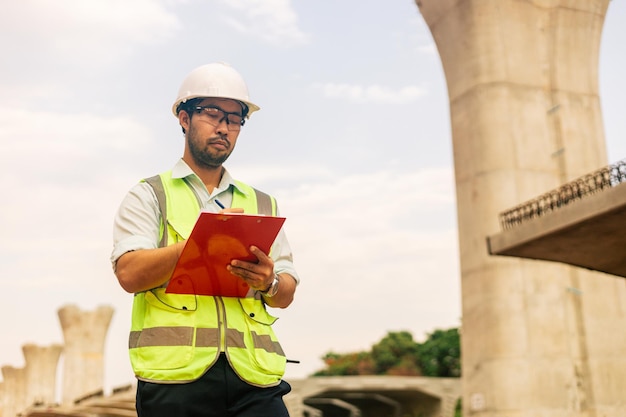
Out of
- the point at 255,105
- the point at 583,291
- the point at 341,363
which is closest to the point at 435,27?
the point at 583,291

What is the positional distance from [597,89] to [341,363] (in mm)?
38091

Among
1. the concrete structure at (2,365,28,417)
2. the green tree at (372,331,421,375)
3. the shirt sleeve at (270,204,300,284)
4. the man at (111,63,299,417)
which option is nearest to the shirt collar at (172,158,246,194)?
the man at (111,63,299,417)

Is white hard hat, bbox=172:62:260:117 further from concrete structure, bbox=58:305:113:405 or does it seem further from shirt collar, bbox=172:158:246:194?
concrete structure, bbox=58:305:113:405

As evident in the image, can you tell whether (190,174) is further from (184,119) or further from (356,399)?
(356,399)

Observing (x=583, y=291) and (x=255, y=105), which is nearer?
(x=255, y=105)

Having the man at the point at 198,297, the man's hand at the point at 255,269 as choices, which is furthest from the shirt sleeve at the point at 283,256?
the man's hand at the point at 255,269

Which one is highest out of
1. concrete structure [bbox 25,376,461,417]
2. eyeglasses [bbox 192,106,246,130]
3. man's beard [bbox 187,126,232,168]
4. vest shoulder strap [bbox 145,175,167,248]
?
eyeglasses [bbox 192,106,246,130]

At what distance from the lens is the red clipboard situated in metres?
2.73

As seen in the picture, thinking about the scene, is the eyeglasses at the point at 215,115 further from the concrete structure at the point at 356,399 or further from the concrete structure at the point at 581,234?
the concrete structure at the point at 356,399

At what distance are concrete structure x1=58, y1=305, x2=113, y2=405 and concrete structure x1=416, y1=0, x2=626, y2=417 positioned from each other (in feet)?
59.6

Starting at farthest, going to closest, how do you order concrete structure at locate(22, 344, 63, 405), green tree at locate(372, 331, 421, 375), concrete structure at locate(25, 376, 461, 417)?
green tree at locate(372, 331, 421, 375)
concrete structure at locate(22, 344, 63, 405)
concrete structure at locate(25, 376, 461, 417)

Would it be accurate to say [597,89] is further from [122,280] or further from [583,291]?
[122,280]

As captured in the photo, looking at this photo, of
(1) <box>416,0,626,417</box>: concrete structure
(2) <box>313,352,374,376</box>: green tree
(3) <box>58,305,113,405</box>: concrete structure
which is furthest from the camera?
(2) <box>313,352,374,376</box>: green tree

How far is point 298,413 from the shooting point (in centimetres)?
3066
